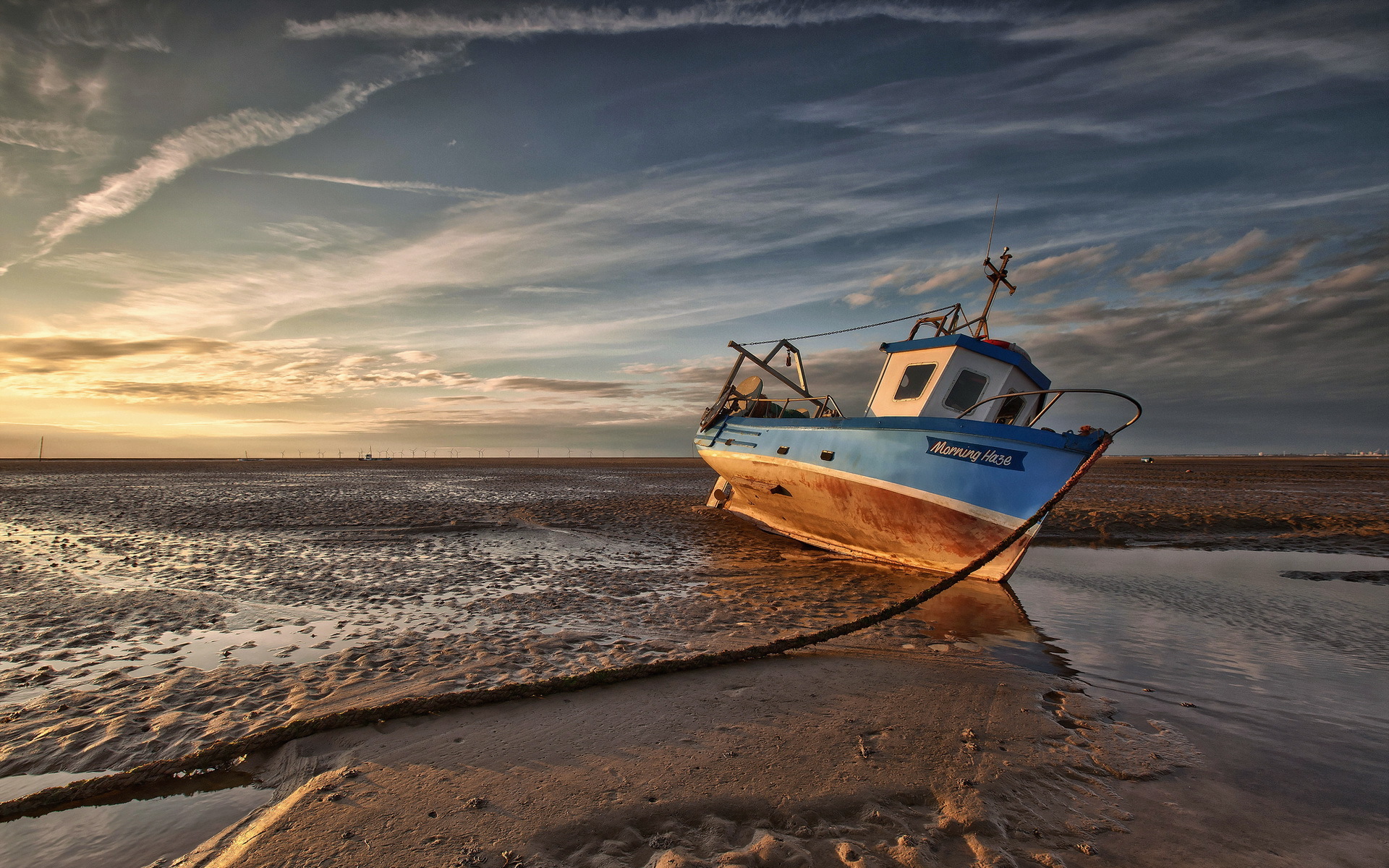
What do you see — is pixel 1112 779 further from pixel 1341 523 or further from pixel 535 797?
pixel 1341 523

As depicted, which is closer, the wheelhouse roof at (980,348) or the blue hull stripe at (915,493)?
the blue hull stripe at (915,493)

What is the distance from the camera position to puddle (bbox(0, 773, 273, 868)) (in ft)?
10.4

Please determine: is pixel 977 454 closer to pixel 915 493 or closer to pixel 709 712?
pixel 915 493

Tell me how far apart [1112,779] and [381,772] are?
192 inches

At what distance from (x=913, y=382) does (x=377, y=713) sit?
1114 centimetres

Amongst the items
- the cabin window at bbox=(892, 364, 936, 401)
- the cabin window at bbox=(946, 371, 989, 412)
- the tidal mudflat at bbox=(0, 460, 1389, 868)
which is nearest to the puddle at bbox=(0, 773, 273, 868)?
the tidal mudflat at bbox=(0, 460, 1389, 868)

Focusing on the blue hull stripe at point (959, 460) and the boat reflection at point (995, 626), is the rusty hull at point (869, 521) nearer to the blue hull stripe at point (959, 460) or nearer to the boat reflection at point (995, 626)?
the blue hull stripe at point (959, 460)

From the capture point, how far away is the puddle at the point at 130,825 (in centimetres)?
317

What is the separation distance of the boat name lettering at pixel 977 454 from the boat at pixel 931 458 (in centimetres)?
2

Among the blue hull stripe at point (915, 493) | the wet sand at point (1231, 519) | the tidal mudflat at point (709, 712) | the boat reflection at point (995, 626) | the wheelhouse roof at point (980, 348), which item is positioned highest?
the wheelhouse roof at point (980, 348)

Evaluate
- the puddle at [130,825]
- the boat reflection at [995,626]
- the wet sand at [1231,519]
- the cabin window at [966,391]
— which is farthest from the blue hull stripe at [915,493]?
the puddle at [130,825]

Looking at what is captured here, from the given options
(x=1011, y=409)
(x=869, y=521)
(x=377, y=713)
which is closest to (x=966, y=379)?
(x=1011, y=409)

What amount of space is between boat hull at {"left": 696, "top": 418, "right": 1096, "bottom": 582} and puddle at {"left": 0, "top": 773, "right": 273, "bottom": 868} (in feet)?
32.4

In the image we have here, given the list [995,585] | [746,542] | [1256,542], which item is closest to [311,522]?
[746,542]
